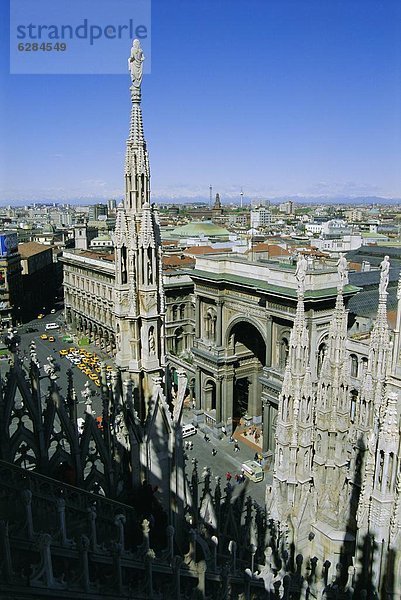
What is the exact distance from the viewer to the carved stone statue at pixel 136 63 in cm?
1319

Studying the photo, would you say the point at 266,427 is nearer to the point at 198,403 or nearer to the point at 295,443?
the point at 198,403

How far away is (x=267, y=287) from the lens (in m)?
41.5

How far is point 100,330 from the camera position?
81250 millimetres

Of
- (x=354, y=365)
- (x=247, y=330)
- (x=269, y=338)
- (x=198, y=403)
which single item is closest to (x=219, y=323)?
(x=247, y=330)

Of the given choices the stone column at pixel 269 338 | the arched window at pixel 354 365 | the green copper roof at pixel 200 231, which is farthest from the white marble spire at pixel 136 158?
the green copper roof at pixel 200 231

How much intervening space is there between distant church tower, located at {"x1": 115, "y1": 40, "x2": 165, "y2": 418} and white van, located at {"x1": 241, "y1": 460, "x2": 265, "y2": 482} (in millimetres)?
28816

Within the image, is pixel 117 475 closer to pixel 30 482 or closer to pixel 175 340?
pixel 30 482

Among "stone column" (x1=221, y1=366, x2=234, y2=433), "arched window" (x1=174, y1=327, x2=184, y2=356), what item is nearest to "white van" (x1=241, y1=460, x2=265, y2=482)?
"stone column" (x1=221, y1=366, x2=234, y2=433)

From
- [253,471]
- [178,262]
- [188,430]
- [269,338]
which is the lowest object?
[188,430]

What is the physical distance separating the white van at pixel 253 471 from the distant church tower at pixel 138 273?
2882 cm

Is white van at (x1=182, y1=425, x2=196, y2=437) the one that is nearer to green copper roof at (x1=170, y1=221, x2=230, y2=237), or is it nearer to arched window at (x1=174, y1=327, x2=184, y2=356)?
arched window at (x1=174, y1=327, x2=184, y2=356)

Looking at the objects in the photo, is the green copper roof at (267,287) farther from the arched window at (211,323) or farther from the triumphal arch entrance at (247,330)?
the arched window at (211,323)

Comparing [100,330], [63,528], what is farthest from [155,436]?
[100,330]

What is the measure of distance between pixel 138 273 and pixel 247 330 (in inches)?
1456
